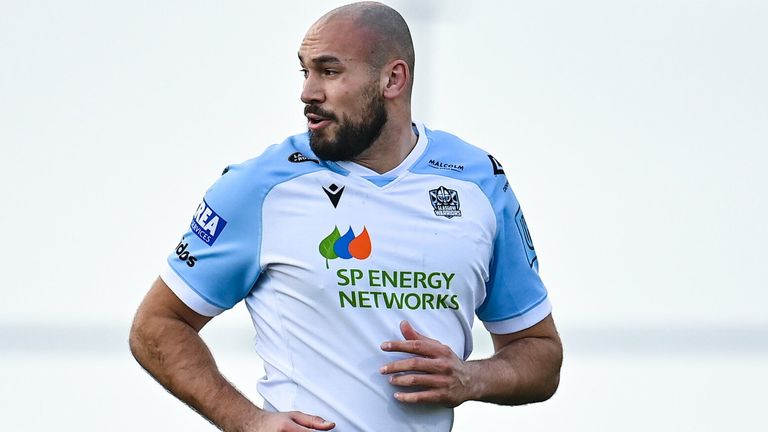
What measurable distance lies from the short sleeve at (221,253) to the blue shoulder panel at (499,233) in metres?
0.35

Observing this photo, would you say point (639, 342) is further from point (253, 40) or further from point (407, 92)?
point (407, 92)

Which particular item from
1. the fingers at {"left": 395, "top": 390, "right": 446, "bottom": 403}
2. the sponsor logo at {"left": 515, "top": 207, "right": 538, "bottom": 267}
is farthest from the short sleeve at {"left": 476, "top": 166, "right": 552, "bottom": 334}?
the fingers at {"left": 395, "top": 390, "right": 446, "bottom": 403}

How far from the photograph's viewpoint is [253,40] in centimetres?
436

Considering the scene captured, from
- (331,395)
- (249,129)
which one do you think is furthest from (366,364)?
(249,129)

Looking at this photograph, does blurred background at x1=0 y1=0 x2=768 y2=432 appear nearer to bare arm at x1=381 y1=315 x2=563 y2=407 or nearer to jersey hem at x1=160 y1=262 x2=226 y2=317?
bare arm at x1=381 y1=315 x2=563 y2=407

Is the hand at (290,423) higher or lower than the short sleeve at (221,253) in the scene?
lower

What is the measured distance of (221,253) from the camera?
245cm

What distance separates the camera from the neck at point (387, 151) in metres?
2.57

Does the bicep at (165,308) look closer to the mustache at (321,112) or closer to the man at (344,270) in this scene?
the man at (344,270)

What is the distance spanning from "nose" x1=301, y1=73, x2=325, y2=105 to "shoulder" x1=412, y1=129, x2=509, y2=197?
24cm

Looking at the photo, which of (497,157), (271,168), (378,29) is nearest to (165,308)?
(271,168)

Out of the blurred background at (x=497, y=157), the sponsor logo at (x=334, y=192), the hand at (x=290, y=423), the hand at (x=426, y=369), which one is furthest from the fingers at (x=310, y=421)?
the blurred background at (x=497, y=157)

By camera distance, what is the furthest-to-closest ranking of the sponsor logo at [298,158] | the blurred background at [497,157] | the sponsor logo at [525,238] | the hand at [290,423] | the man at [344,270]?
the blurred background at [497,157]
the sponsor logo at [525,238]
the sponsor logo at [298,158]
the man at [344,270]
the hand at [290,423]

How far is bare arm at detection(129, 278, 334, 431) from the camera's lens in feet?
7.88
